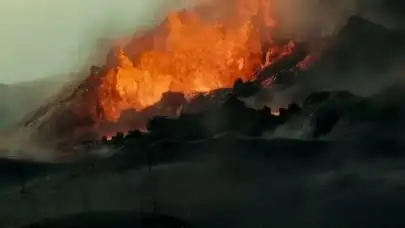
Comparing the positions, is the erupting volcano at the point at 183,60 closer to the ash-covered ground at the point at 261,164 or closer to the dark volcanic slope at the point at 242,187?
the ash-covered ground at the point at 261,164

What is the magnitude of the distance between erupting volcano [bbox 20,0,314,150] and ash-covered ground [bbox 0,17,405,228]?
9.8 inches

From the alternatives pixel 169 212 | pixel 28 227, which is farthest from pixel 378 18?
pixel 28 227

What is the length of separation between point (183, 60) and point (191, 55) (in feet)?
0.24

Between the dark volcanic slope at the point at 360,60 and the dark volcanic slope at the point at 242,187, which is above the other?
the dark volcanic slope at the point at 360,60

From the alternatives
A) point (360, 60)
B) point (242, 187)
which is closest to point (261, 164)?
point (242, 187)

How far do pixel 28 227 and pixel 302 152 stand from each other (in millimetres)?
1855

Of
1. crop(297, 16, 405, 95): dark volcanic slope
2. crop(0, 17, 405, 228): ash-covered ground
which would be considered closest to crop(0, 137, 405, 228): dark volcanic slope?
crop(0, 17, 405, 228): ash-covered ground

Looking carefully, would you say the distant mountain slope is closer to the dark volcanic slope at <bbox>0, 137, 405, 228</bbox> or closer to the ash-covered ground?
the ash-covered ground

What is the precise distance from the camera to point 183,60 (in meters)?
6.38

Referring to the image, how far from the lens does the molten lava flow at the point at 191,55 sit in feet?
20.0

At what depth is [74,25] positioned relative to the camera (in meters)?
6.28

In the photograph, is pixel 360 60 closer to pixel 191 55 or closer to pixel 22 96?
pixel 191 55

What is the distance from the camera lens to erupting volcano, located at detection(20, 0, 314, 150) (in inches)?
239

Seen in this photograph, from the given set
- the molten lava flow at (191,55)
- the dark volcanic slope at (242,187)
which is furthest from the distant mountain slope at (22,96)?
the dark volcanic slope at (242,187)
